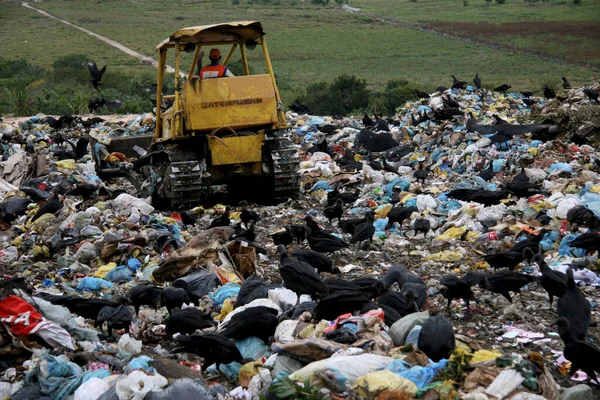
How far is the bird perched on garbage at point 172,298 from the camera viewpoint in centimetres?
628

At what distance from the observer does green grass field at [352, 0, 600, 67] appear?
43312mm

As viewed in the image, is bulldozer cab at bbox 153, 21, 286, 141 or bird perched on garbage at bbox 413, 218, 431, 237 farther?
bulldozer cab at bbox 153, 21, 286, 141

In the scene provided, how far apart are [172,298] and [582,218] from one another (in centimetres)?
448

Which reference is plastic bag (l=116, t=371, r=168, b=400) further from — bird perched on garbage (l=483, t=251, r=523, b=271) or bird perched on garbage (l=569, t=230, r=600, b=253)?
bird perched on garbage (l=569, t=230, r=600, b=253)

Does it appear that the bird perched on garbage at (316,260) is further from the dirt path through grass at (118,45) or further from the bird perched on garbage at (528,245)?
the dirt path through grass at (118,45)

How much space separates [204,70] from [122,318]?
5502mm

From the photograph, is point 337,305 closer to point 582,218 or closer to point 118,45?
point 582,218

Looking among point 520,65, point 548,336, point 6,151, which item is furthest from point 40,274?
point 520,65

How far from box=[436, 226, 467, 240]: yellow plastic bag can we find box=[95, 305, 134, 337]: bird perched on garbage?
4.20 metres

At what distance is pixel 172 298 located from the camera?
247 inches

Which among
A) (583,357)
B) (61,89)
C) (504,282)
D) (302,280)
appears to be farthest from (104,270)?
(61,89)

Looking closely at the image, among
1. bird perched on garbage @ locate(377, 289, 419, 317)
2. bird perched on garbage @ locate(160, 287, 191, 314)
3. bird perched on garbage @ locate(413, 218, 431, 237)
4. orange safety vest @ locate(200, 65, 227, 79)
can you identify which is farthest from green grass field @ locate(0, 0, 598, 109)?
bird perched on garbage @ locate(377, 289, 419, 317)

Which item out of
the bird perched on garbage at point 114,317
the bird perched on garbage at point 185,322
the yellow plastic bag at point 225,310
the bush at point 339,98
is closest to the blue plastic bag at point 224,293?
the yellow plastic bag at point 225,310

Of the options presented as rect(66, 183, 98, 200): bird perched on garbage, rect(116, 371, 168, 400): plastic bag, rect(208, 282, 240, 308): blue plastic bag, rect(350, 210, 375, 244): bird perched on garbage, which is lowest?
rect(66, 183, 98, 200): bird perched on garbage
